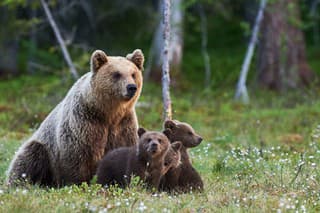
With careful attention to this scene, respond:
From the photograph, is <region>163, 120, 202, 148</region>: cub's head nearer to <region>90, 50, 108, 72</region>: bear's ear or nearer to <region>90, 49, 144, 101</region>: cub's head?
<region>90, 49, 144, 101</region>: cub's head

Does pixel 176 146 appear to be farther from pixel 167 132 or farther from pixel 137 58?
pixel 137 58

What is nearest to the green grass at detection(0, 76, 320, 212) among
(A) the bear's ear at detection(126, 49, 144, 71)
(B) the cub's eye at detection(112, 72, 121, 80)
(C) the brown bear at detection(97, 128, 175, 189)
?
(C) the brown bear at detection(97, 128, 175, 189)

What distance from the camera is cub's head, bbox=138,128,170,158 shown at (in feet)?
24.8

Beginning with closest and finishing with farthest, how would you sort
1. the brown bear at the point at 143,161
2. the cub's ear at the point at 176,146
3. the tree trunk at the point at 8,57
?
the brown bear at the point at 143,161 → the cub's ear at the point at 176,146 → the tree trunk at the point at 8,57

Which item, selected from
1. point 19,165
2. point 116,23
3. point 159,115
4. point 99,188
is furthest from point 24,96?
point 116,23

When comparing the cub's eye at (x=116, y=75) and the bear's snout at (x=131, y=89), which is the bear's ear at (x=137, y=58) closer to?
the cub's eye at (x=116, y=75)

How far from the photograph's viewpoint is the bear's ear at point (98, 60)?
332 inches

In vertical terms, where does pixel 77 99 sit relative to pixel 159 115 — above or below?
above

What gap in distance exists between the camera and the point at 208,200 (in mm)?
7398

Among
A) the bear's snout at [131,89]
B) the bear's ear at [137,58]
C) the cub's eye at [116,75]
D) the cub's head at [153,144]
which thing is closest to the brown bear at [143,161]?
the cub's head at [153,144]

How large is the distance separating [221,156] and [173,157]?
2910 mm

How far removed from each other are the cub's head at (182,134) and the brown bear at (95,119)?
45 cm

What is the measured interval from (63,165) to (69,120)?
53cm

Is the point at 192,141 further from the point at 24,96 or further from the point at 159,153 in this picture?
the point at 24,96
